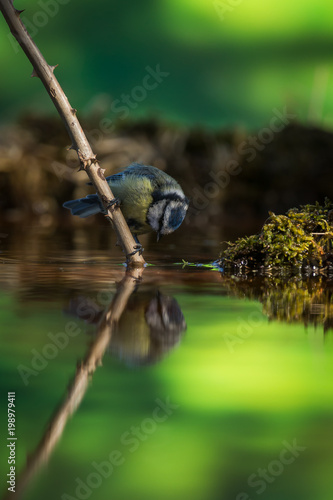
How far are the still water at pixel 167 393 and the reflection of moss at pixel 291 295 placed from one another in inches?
0.8

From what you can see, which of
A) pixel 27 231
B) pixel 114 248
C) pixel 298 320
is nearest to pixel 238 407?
pixel 298 320

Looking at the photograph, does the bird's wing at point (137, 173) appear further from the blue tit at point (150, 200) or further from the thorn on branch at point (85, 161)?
the thorn on branch at point (85, 161)

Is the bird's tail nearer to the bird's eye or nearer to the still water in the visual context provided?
the bird's eye

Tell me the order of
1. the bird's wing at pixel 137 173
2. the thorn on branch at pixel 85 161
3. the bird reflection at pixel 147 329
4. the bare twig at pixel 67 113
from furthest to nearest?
1. the bird's wing at pixel 137 173
2. the thorn on branch at pixel 85 161
3. the bare twig at pixel 67 113
4. the bird reflection at pixel 147 329

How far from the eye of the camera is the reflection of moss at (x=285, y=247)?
4.38 m

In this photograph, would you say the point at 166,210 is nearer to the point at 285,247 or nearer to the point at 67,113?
the point at 285,247

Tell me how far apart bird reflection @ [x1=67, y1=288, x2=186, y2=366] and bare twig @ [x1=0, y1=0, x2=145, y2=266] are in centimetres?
66

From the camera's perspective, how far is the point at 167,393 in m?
1.74

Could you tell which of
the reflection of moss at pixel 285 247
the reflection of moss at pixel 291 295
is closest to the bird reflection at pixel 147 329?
the reflection of moss at pixel 291 295

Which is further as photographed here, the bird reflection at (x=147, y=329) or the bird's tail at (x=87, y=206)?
the bird's tail at (x=87, y=206)

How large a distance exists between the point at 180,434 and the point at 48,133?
949 cm

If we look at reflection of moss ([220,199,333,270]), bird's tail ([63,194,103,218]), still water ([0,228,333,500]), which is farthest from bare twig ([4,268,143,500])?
bird's tail ([63,194,103,218])

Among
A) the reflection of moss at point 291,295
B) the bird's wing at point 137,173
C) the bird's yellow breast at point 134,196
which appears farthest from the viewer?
the bird's wing at point 137,173

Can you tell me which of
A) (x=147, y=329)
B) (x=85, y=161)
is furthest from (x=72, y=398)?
(x=85, y=161)
